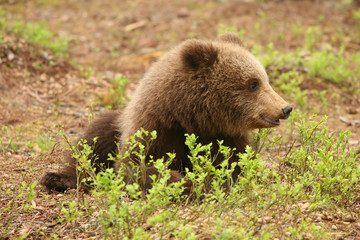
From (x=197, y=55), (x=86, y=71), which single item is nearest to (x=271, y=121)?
(x=197, y=55)

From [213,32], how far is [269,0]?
2622mm

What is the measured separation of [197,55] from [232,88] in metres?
0.53

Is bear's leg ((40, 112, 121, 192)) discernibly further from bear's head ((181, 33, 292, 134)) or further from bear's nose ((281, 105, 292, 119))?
bear's nose ((281, 105, 292, 119))

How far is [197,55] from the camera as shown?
16.6 feet

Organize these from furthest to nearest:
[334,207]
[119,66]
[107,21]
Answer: [107,21], [119,66], [334,207]

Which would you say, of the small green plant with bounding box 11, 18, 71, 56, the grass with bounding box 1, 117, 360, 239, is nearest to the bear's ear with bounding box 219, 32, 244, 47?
the grass with bounding box 1, 117, 360, 239

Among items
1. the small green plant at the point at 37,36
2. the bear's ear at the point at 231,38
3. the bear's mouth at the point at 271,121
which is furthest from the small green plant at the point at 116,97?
the bear's mouth at the point at 271,121

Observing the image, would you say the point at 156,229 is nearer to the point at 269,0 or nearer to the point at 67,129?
the point at 67,129

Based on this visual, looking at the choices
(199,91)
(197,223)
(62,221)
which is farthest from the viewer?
(199,91)

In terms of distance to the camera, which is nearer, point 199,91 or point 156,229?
point 156,229

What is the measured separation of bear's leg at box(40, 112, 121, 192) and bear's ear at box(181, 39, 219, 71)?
3.85 ft

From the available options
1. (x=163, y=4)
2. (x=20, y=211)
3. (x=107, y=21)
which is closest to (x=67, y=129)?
(x=20, y=211)

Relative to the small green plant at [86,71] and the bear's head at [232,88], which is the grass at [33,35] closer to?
the small green plant at [86,71]

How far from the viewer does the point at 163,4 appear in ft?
46.6
